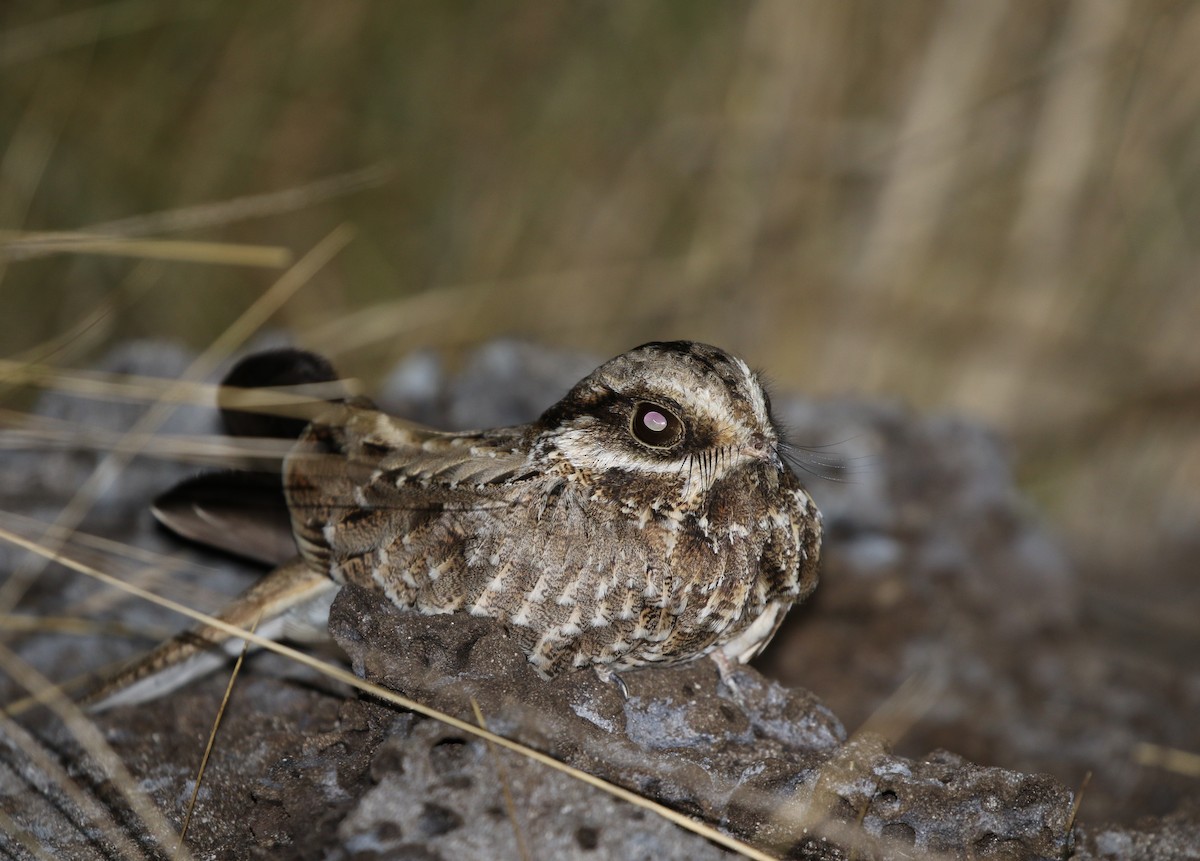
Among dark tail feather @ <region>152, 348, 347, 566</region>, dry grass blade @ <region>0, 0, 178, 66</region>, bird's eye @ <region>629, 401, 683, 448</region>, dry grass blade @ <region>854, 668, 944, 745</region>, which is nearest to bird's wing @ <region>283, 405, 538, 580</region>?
dark tail feather @ <region>152, 348, 347, 566</region>

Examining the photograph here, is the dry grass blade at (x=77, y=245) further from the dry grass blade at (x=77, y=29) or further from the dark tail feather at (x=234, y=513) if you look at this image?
the dry grass blade at (x=77, y=29)

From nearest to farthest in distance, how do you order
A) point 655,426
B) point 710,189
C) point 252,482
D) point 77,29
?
point 655,426, point 252,482, point 77,29, point 710,189

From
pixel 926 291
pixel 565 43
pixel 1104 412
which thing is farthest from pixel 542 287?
pixel 1104 412

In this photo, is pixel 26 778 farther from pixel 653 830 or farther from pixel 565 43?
pixel 565 43

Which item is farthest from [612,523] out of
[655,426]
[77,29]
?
[77,29]

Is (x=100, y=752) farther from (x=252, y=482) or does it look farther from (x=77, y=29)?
(x=77, y=29)

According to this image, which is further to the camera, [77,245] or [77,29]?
[77,29]

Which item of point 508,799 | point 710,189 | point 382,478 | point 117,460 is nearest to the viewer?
point 508,799
